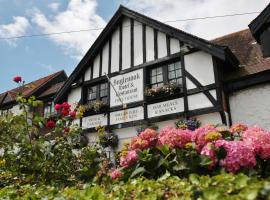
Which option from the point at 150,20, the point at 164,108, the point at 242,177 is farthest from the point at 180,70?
the point at 242,177

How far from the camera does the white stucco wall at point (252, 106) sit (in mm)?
8766

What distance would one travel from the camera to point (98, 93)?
490 inches

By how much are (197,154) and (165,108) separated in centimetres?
739

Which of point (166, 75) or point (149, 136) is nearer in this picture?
point (149, 136)

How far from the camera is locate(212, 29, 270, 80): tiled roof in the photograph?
30.5ft

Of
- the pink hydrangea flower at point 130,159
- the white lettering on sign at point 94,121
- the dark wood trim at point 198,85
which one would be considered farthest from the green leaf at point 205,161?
the white lettering on sign at point 94,121

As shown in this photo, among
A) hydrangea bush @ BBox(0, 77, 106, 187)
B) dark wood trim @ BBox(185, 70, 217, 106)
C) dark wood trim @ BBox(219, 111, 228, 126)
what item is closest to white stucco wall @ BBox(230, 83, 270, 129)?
dark wood trim @ BBox(219, 111, 228, 126)

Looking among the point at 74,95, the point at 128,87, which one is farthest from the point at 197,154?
the point at 74,95

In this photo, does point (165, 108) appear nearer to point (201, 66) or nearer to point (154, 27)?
point (201, 66)

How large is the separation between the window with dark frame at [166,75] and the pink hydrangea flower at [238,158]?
7635mm

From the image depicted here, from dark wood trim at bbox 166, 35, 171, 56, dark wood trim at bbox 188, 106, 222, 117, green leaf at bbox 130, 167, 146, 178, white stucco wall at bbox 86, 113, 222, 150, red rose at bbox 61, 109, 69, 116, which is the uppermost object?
dark wood trim at bbox 166, 35, 171, 56

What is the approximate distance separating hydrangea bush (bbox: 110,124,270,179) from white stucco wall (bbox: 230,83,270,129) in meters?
6.20

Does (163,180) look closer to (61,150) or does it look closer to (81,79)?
(61,150)

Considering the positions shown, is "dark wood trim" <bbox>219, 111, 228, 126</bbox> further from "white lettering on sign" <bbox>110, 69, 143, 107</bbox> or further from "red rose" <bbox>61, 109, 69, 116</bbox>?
"red rose" <bbox>61, 109, 69, 116</bbox>
